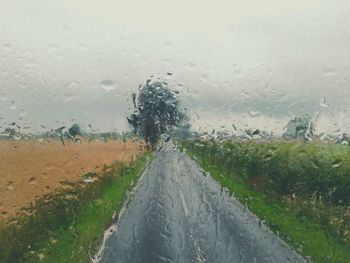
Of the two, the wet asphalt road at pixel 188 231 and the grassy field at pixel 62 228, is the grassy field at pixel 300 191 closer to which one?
the wet asphalt road at pixel 188 231

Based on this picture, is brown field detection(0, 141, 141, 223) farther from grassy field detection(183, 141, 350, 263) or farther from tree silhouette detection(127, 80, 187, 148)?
grassy field detection(183, 141, 350, 263)

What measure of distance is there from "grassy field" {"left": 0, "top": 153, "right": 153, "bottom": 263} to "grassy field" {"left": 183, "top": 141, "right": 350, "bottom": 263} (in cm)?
250

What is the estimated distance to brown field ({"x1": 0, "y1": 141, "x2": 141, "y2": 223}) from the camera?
1002 centimetres

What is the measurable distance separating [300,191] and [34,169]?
8.69 metres

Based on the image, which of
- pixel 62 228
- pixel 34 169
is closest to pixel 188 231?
pixel 62 228

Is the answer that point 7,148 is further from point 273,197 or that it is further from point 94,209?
A: point 273,197

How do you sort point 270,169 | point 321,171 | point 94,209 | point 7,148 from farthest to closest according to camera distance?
point 270,169 < point 321,171 < point 94,209 < point 7,148

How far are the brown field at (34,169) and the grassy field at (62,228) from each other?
27 centimetres

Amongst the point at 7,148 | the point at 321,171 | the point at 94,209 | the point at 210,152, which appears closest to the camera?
the point at 7,148

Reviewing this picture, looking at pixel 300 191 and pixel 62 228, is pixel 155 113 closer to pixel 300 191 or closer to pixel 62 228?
pixel 62 228

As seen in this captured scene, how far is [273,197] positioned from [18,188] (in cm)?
962

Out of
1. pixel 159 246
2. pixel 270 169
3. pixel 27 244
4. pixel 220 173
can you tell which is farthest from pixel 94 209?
pixel 220 173

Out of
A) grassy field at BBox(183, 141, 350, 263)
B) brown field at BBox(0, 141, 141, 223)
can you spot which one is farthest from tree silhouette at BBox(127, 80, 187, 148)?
grassy field at BBox(183, 141, 350, 263)

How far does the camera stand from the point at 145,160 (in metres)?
21.2
